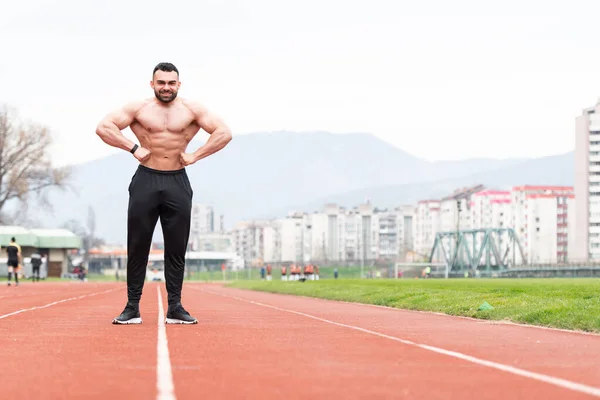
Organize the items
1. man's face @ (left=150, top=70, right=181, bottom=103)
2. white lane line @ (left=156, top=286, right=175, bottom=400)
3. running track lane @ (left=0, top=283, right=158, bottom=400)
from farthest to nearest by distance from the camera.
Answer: man's face @ (left=150, top=70, right=181, bottom=103) < running track lane @ (left=0, top=283, right=158, bottom=400) < white lane line @ (left=156, top=286, right=175, bottom=400)

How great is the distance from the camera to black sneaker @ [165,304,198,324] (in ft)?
39.9

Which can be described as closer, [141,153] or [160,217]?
[141,153]

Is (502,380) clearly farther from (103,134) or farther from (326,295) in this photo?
(326,295)

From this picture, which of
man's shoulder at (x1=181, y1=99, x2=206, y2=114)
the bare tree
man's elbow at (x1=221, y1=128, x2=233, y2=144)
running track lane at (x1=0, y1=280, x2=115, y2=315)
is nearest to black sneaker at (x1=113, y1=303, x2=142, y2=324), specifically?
man's elbow at (x1=221, y1=128, x2=233, y2=144)

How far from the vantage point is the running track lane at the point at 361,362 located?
5.86m

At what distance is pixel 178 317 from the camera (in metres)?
12.2

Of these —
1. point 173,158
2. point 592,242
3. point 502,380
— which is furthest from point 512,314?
point 592,242

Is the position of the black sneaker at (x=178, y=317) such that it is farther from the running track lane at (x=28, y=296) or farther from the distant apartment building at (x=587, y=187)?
the distant apartment building at (x=587, y=187)

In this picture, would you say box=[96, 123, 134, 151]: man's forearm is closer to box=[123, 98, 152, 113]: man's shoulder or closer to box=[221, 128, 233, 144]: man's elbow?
box=[123, 98, 152, 113]: man's shoulder

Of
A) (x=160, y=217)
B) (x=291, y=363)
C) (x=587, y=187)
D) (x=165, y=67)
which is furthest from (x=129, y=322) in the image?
(x=587, y=187)

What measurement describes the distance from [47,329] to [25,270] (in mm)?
80186

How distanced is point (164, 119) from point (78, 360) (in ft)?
16.3

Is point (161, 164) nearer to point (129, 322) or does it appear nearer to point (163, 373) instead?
point (129, 322)

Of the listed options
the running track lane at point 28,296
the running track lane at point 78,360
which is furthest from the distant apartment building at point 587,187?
the running track lane at point 78,360
